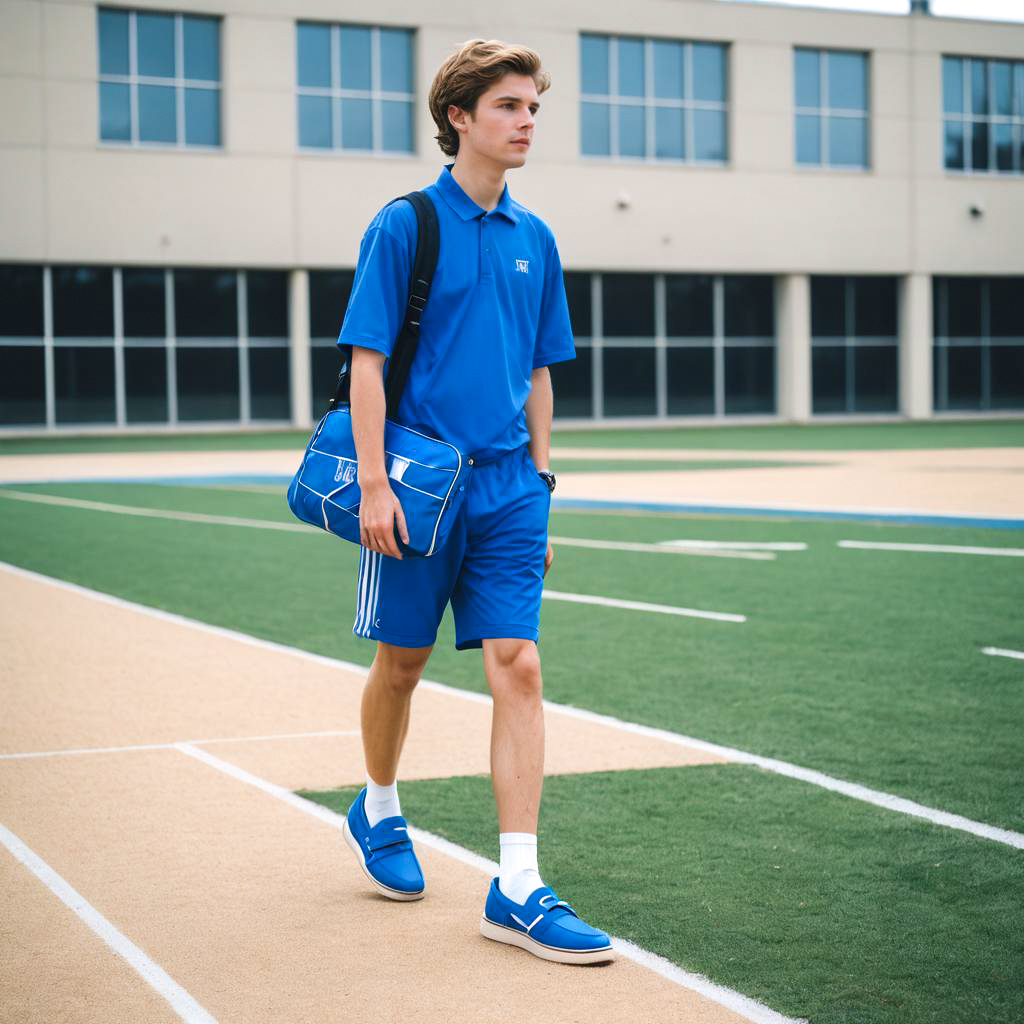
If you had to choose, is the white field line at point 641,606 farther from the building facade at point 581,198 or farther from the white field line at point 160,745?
the building facade at point 581,198

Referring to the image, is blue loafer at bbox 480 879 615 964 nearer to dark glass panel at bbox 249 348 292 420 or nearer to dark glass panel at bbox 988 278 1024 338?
dark glass panel at bbox 249 348 292 420

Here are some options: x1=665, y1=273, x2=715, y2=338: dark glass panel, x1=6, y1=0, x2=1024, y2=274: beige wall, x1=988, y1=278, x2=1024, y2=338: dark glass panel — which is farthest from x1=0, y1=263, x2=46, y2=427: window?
x1=988, y1=278, x2=1024, y2=338: dark glass panel

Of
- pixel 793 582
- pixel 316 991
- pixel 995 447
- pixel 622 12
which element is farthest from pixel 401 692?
pixel 622 12

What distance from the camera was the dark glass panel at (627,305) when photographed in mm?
46656

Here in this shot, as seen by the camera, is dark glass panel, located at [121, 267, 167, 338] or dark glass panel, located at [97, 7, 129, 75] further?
dark glass panel, located at [121, 267, 167, 338]

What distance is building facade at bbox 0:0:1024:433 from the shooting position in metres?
40.8

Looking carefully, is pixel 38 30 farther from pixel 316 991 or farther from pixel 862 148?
pixel 316 991

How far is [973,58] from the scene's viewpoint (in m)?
49.4

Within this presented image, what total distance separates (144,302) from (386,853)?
38677 mm

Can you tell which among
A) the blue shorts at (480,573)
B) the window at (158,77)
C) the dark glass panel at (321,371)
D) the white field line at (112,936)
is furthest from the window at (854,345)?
the blue shorts at (480,573)

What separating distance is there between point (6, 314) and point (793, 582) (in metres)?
32.3

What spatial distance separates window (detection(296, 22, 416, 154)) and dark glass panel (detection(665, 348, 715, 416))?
32.3 feet

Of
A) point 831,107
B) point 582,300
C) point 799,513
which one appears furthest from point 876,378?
point 799,513

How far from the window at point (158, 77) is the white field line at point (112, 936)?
37.8m
